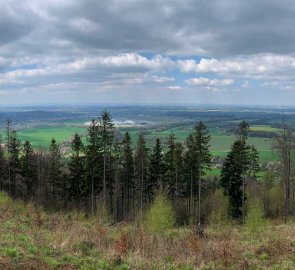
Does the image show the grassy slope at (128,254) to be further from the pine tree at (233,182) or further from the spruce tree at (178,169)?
the spruce tree at (178,169)

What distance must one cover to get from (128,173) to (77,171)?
6.73m

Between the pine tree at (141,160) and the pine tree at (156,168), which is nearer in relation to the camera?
the pine tree at (141,160)

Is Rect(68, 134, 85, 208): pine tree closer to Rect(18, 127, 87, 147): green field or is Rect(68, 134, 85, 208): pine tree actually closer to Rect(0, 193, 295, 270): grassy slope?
Rect(0, 193, 295, 270): grassy slope

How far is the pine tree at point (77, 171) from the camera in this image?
148 ft

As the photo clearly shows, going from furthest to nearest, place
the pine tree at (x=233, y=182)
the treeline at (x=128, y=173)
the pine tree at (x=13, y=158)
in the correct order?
the pine tree at (x=13, y=158) → the pine tree at (x=233, y=182) → the treeline at (x=128, y=173)

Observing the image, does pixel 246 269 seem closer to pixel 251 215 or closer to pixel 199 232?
pixel 199 232

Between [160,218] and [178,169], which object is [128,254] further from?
[178,169]

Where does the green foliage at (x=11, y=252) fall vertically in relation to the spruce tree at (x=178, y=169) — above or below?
above

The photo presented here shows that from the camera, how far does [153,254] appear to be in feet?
38.9

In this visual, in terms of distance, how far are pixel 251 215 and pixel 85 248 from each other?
19.1 m

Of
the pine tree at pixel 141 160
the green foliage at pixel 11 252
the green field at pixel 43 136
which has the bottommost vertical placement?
the green field at pixel 43 136

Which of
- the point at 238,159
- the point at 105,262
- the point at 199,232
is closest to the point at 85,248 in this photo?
the point at 105,262

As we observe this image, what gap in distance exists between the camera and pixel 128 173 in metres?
47.8

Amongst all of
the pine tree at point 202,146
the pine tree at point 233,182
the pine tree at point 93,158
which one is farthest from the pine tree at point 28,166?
the pine tree at point 233,182
